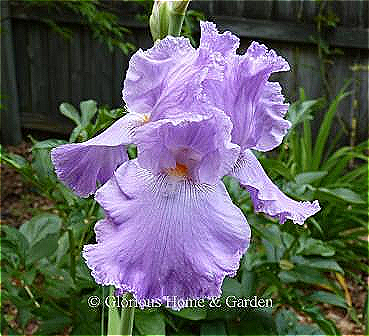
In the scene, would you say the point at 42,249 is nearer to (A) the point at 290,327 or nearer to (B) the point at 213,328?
(B) the point at 213,328

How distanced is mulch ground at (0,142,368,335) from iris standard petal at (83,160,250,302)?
1.74m

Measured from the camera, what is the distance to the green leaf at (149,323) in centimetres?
102

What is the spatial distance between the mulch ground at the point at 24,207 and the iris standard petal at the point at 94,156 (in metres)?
1.72

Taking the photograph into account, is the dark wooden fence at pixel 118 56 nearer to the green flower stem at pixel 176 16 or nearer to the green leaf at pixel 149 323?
the green leaf at pixel 149 323

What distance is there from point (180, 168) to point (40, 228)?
0.76 meters

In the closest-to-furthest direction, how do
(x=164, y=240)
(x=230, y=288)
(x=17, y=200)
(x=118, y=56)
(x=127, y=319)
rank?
(x=164, y=240) → (x=127, y=319) → (x=230, y=288) → (x=17, y=200) → (x=118, y=56)

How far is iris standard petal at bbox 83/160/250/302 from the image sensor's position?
529mm

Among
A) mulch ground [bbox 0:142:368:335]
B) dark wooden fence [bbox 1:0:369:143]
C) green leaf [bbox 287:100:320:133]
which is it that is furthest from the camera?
dark wooden fence [bbox 1:0:369:143]

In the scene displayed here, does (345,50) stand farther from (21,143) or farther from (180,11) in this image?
(180,11)

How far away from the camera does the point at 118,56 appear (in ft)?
11.1

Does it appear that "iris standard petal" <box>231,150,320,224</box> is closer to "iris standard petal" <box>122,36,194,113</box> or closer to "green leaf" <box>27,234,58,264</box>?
"iris standard petal" <box>122,36,194,113</box>

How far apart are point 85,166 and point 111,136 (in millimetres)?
46

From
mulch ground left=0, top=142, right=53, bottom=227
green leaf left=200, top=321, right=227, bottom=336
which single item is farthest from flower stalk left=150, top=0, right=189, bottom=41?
mulch ground left=0, top=142, right=53, bottom=227

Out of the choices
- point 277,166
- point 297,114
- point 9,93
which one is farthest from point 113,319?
point 9,93
